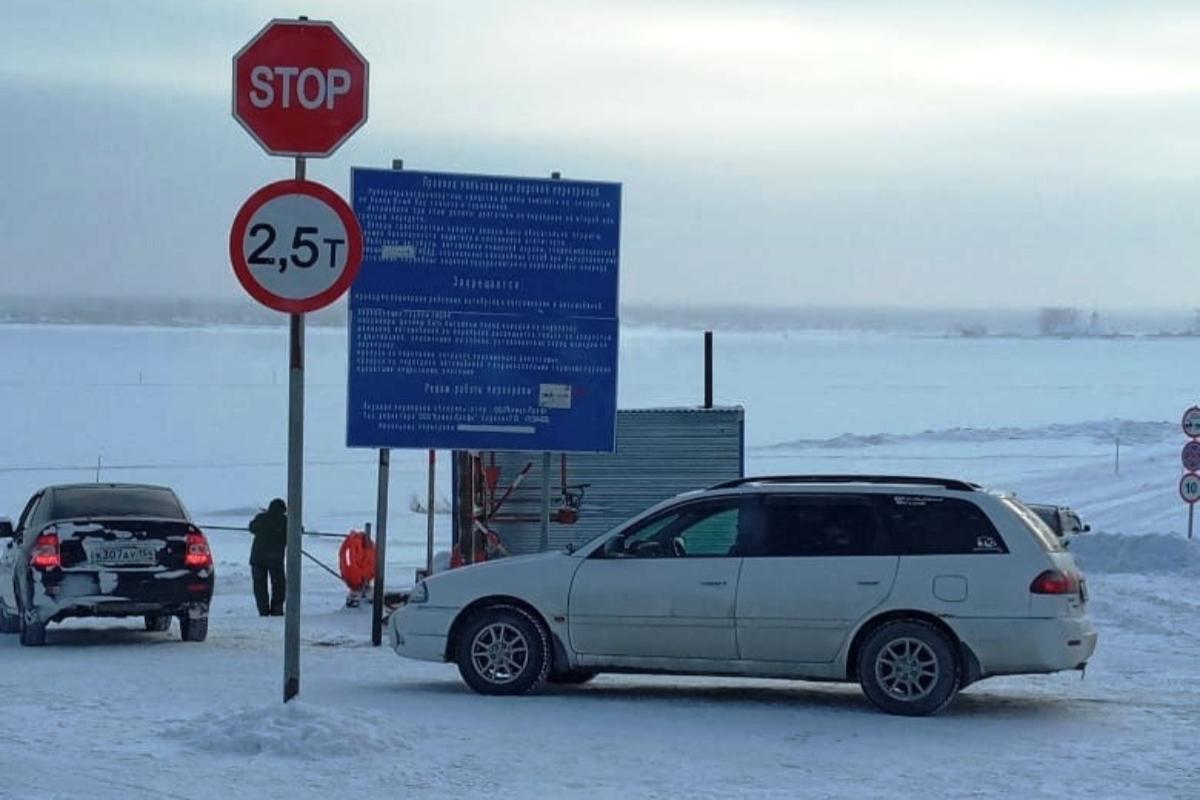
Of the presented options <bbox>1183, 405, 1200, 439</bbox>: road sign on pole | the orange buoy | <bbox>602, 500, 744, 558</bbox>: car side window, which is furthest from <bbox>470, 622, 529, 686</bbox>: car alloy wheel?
<bbox>1183, 405, 1200, 439</bbox>: road sign on pole

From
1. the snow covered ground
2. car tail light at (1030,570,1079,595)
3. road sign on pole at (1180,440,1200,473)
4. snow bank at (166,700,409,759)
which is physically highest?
road sign on pole at (1180,440,1200,473)

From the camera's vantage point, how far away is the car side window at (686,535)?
12.5 m

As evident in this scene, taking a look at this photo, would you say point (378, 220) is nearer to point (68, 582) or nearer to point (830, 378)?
point (68, 582)

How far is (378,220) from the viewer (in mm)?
16562

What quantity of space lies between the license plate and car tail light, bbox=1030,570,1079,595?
7600 millimetres

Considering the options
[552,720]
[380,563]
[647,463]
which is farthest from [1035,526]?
[647,463]

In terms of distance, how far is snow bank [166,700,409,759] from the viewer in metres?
9.66

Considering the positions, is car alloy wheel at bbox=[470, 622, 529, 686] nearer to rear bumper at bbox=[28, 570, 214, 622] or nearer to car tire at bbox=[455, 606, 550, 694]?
car tire at bbox=[455, 606, 550, 694]

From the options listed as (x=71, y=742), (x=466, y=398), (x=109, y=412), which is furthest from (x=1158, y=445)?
(x=71, y=742)

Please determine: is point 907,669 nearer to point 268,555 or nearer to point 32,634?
point 32,634

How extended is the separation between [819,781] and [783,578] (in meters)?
2.89

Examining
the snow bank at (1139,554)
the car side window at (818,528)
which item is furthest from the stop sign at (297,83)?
the snow bank at (1139,554)

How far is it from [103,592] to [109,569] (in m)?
0.19

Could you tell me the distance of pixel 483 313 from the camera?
1673 cm
